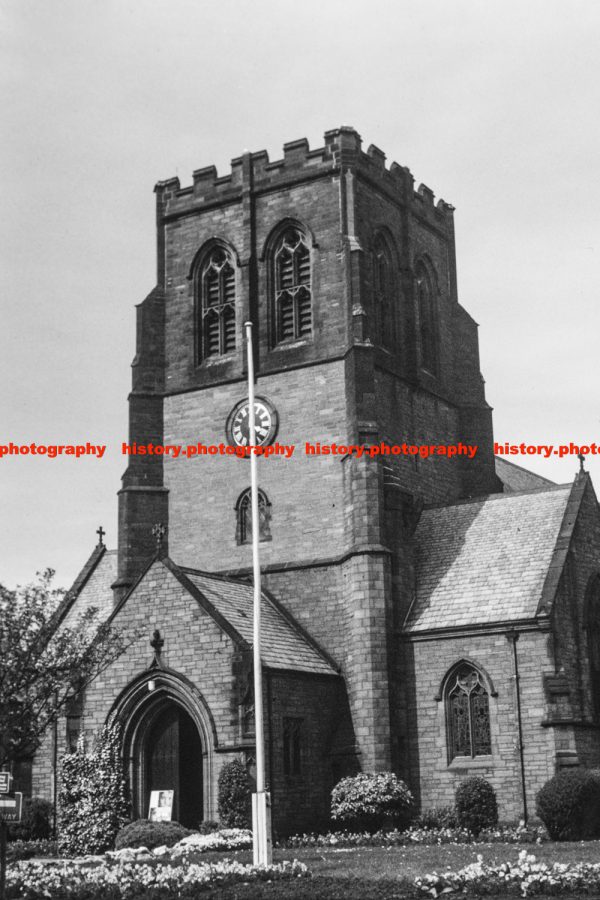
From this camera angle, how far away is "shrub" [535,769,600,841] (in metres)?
30.4

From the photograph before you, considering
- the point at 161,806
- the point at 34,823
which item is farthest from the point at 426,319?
the point at 34,823

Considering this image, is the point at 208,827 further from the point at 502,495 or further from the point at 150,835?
the point at 502,495

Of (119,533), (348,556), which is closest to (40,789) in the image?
(119,533)

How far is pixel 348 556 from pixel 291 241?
11.9 m

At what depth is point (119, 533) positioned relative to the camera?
139 feet

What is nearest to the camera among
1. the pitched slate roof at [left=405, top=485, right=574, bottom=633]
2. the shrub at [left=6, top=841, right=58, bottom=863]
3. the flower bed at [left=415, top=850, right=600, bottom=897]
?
the flower bed at [left=415, top=850, right=600, bottom=897]

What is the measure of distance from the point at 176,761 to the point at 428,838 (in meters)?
7.86

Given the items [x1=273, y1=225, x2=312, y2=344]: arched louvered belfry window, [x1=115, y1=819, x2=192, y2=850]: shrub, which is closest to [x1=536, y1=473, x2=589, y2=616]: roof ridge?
[x1=273, y1=225, x2=312, y2=344]: arched louvered belfry window

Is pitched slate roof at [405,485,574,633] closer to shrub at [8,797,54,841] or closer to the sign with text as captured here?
shrub at [8,797,54,841]

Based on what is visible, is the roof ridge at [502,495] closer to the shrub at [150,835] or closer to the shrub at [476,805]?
the shrub at [476,805]

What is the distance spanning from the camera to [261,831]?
995 inches

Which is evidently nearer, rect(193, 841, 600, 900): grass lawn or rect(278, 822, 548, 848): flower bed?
rect(193, 841, 600, 900): grass lawn

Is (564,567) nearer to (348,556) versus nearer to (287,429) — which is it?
(348,556)

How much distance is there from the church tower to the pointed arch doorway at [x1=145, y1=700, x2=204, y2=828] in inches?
181
